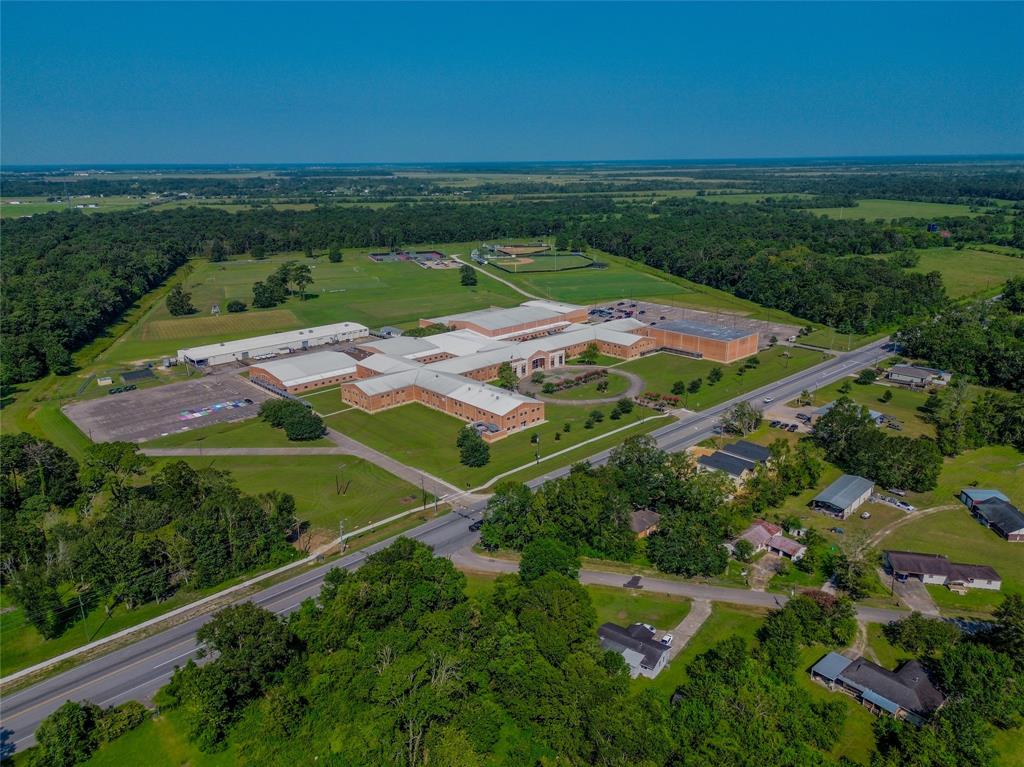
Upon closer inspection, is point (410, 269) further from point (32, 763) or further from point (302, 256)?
point (32, 763)

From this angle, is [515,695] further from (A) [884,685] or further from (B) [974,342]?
(B) [974,342]

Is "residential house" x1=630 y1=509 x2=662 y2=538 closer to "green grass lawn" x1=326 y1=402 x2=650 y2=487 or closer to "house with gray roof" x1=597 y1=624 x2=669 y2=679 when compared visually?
"house with gray roof" x1=597 y1=624 x2=669 y2=679

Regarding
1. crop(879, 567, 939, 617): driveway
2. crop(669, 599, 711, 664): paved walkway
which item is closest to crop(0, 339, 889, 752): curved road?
crop(669, 599, 711, 664): paved walkway

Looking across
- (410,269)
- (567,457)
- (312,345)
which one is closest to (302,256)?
(410,269)

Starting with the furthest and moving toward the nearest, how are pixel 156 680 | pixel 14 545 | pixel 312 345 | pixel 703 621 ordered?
pixel 312 345 → pixel 14 545 → pixel 703 621 → pixel 156 680

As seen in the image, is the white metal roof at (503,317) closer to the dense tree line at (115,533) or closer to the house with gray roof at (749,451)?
the house with gray roof at (749,451)

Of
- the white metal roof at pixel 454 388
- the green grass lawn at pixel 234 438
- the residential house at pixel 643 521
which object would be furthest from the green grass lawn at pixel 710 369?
the green grass lawn at pixel 234 438
